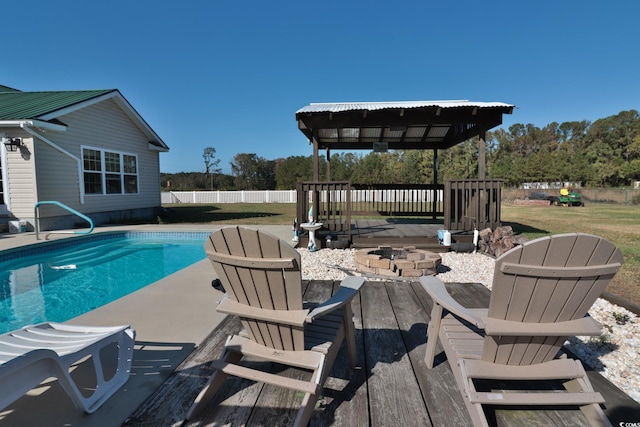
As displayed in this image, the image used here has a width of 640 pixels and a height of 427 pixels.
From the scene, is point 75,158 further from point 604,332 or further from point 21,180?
point 604,332

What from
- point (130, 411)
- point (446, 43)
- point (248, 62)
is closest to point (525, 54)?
point (446, 43)

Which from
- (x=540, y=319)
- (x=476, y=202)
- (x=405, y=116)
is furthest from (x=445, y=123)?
(x=540, y=319)

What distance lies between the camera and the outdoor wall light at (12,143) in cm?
870

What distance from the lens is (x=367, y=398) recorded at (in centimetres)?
181

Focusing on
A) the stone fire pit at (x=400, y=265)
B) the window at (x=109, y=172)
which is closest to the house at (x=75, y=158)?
the window at (x=109, y=172)

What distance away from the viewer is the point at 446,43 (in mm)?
14516

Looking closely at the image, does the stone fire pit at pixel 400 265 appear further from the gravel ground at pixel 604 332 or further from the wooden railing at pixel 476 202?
the wooden railing at pixel 476 202

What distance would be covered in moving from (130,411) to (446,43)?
16.9 m

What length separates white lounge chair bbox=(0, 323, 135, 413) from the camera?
136 cm

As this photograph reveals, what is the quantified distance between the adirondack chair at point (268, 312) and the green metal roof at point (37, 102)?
10305 mm

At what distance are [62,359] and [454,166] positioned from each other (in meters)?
28.5

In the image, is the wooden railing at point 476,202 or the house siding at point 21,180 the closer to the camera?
the wooden railing at point 476,202

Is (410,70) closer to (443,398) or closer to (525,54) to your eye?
(525,54)

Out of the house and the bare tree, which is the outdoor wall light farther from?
the bare tree
